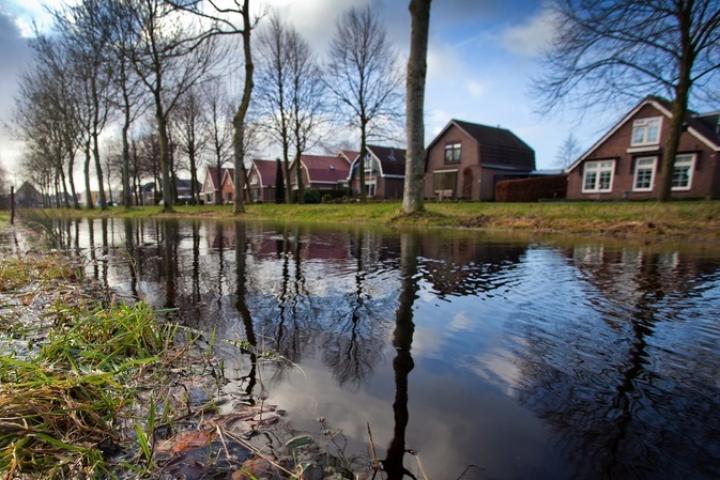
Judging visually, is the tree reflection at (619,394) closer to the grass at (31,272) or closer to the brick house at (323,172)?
the grass at (31,272)

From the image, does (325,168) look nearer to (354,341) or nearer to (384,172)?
(384,172)

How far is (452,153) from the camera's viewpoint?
34344 mm

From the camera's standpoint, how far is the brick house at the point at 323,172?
157 feet

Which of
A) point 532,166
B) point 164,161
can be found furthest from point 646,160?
point 164,161

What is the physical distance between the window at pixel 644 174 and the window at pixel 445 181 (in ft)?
45.0

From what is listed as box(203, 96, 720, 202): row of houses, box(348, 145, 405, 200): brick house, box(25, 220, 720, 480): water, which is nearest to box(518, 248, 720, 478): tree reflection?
box(25, 220, 720, 480): water

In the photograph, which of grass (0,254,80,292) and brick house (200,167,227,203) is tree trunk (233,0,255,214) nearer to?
grass (0,254,80,292)

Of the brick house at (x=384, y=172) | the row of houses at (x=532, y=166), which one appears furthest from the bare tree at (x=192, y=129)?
the brick house at (x=384, y=172)

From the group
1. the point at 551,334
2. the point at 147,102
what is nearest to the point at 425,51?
the point at 551,334

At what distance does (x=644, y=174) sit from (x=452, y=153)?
48.4 ft

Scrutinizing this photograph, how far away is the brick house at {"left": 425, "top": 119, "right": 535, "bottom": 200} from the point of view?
3228 cm

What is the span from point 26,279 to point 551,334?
4.40m

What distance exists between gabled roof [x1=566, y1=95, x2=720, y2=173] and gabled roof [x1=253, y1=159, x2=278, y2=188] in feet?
125

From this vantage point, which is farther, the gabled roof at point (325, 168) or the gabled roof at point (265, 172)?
the gabled roof at point (265, 172)
